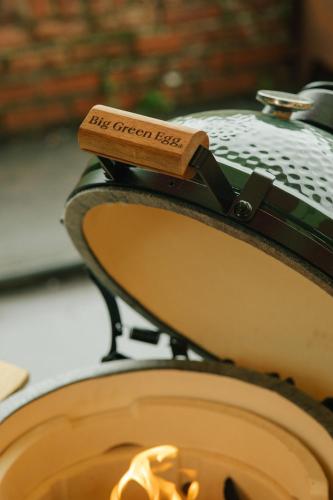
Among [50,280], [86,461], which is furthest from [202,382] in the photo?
[50,280]

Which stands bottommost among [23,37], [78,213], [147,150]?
[23,37]

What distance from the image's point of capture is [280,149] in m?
0.71

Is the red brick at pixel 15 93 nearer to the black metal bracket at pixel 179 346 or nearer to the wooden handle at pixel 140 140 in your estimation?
the black metal bracket at pixel 179 346

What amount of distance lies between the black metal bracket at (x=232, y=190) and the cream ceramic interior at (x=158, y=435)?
0.29 meters

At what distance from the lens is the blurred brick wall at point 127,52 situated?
2615 millimetres

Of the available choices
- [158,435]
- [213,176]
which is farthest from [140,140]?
[158,435]

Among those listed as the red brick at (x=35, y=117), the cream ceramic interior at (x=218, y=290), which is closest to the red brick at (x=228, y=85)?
the red brick at (x=35, y=117)

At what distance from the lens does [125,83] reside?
2758mm

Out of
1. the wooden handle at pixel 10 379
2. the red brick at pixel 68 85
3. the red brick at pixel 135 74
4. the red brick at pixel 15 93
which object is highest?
the wooden handle at pixel 10 379

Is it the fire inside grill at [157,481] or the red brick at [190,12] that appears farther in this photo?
the red brick at [190,12]

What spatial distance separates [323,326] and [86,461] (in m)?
0.35

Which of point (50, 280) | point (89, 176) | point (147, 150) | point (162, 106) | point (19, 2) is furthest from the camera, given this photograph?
point (162, 106)

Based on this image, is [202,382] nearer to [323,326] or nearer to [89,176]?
[323,326]

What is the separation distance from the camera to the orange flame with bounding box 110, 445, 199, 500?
0.85 m
